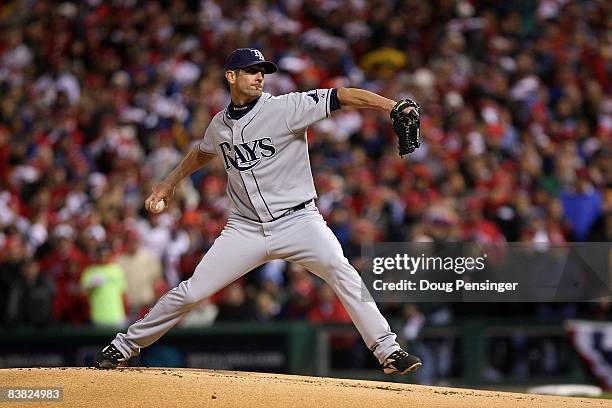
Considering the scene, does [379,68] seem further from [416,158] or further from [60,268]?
[60,268]

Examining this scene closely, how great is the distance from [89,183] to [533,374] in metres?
5.45

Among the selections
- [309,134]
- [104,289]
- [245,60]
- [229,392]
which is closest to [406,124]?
[245,60]

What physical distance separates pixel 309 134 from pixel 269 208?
266 inches

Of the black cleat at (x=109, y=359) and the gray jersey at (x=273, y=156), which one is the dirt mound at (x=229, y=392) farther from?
the gray jersey at (x=273, y=156)

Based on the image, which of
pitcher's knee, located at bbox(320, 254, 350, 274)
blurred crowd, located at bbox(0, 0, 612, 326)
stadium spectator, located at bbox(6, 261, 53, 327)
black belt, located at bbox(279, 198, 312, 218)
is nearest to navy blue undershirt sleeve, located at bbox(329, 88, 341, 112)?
black belt, located at bbox(279, 198, 312, 218)

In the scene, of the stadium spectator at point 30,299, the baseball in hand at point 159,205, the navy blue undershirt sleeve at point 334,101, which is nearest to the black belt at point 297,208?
the navy blue undershirt sleeve at point 334,101

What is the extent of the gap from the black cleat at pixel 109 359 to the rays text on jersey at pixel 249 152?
1369mm

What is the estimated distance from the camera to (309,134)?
1375 cm

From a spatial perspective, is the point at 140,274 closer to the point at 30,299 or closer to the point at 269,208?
the point at 30,299

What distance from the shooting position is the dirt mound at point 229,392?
6473 millimetres

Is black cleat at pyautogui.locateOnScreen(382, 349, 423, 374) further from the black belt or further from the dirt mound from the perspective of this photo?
the black belt

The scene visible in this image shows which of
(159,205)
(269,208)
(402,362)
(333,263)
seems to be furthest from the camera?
(159,205)

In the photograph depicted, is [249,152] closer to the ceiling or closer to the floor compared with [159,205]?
closer to the ceiling

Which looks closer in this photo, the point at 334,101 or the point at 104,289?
the point at 334,101
